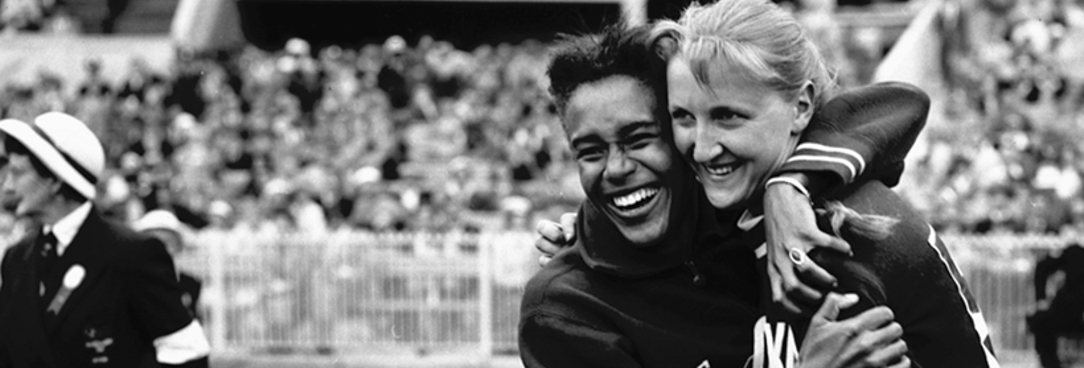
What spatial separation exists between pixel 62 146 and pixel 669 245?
89.5 inches

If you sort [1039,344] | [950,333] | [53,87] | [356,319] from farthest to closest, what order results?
[53,87] < [356,319] < [1039,344] < [950,333]

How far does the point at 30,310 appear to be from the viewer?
471cm

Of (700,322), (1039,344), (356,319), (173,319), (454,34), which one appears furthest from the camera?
(454,34)

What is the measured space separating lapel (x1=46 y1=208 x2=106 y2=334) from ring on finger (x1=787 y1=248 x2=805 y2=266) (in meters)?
2.58

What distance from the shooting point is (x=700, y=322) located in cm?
334

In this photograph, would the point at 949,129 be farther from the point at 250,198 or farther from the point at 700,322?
the point at 700,322

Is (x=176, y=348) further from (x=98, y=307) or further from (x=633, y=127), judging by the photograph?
(x=633, y=127)

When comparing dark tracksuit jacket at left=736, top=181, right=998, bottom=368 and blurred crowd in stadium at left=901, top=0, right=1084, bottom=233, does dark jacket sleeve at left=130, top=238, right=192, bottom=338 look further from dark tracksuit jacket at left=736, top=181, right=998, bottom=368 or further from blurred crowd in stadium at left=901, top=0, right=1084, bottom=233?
blurred crowd in stadium at left=901, top=0, right=1084, bottom=233

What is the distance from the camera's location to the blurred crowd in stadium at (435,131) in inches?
495

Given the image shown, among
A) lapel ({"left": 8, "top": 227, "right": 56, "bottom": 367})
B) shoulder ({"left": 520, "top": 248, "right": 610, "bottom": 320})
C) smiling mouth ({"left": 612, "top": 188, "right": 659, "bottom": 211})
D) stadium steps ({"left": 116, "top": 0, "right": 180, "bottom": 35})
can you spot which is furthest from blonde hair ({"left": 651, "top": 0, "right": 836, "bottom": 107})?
stadium steps ({"left": 116, "top": 0, "right": 180, "bottom": 35})

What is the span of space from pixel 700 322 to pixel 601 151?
1.45ft

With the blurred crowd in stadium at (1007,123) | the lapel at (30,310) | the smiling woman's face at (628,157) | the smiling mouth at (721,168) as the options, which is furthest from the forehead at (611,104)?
the blurred crowd in stadium at (1007,123)

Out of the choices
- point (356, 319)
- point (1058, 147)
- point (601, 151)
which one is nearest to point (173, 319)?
point (601, 151)

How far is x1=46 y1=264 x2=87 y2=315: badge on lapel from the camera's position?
4699 millimetres
